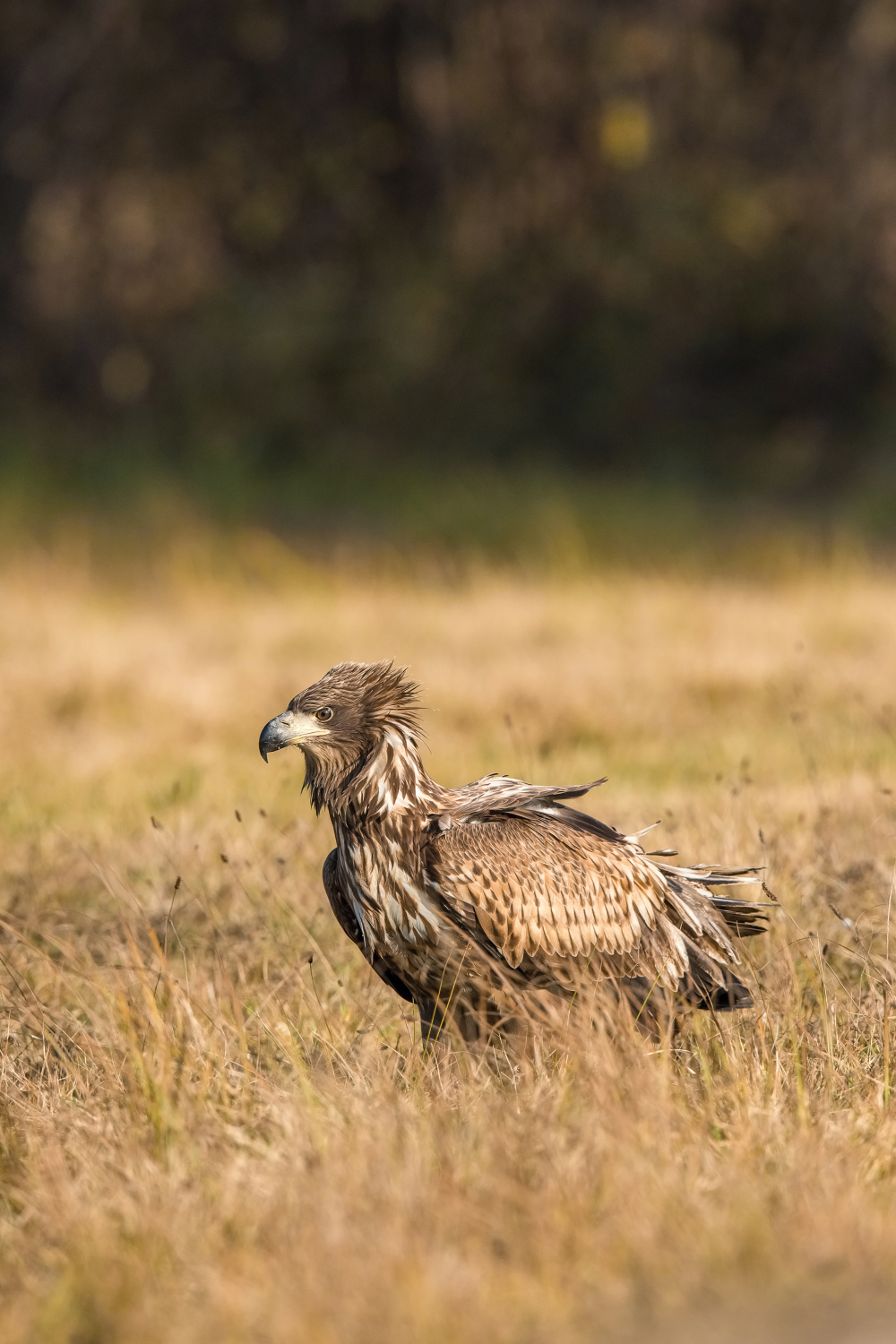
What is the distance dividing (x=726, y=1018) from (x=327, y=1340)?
2153mm

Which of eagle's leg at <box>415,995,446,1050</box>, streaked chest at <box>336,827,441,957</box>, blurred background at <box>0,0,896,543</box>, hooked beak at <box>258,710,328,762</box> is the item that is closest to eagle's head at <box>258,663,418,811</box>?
hooked beak at <box>258,710,328,762</box>

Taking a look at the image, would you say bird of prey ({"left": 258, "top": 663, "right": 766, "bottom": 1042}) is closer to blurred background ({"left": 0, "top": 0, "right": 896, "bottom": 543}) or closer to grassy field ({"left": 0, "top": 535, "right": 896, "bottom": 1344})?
grassy field ({"left": 0, "top": 535, "right": 896, "bottom": 1344})

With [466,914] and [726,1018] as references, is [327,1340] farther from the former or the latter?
[726,1018]

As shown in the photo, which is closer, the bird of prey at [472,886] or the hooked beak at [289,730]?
the bird of prey at [472,886]

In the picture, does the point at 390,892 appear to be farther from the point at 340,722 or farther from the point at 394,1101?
the point at 394,1101

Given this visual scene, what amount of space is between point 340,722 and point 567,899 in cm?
80

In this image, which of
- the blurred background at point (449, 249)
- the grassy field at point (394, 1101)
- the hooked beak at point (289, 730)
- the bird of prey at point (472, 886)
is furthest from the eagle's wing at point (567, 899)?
the blurred background at point (449, 249)

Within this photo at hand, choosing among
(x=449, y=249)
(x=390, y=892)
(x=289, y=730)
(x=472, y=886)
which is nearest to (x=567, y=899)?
(x=472, y=886)

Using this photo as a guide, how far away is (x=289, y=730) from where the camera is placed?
4211 millimetres

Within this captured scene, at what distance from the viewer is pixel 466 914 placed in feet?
13.2

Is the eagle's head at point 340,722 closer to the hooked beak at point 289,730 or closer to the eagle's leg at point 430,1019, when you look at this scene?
the hooked beak at point 289,730

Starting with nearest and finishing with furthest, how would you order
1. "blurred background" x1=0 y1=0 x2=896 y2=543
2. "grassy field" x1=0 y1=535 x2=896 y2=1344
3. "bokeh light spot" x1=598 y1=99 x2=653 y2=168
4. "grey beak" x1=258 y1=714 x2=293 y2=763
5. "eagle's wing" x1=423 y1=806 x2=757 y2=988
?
"grassy field" x1=0 y1=535 x2=896 y2=1344
"eagle's wing" x1=423 y1=806 x2=757 y2=988
"grey beak" x1=258 y1=714 x2=293 y2=763
"bokeh light spot" x1=598 y1=99 x2=653 y2=168
"blurred background" x1=0 y1=0 x2=896 y2=543

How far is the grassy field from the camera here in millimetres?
2973

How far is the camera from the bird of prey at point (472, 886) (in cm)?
405
